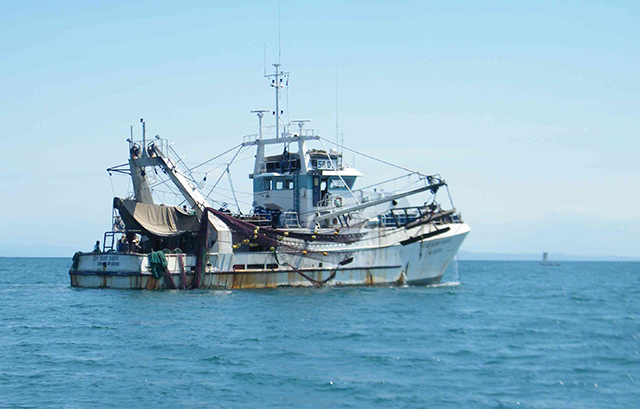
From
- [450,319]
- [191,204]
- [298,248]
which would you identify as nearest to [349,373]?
[450,319]

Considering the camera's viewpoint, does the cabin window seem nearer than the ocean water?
No

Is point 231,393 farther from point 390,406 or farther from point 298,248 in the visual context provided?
point 298,248

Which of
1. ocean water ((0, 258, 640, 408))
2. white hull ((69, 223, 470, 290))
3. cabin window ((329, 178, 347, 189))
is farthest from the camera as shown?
cabin window ((329, 178, 347, 189))

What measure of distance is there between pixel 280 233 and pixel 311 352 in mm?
13936

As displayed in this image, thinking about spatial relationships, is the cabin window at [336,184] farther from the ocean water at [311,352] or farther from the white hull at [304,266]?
the ocean water at [311,352]

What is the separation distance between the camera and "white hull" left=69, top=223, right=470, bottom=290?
32.5 m

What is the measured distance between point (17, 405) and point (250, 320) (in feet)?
34.5

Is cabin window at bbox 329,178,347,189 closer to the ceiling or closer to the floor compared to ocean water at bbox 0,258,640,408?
closer to the ceiling

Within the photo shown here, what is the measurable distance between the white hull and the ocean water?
100 centimetres

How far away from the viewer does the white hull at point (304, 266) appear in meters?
32.5

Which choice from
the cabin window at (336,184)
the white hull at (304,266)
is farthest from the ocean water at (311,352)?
the cabin window at (336,184)

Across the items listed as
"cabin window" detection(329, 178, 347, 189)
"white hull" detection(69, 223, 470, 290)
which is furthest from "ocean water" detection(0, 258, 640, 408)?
"cabin window" detection(329, 178, 347, 189)

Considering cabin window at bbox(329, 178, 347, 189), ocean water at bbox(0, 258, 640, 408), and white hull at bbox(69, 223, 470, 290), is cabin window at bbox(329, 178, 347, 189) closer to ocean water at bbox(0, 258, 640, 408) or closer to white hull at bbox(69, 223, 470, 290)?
white hull at bbox(69, 223, 470, 290)

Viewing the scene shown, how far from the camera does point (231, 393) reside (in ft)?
52.9
